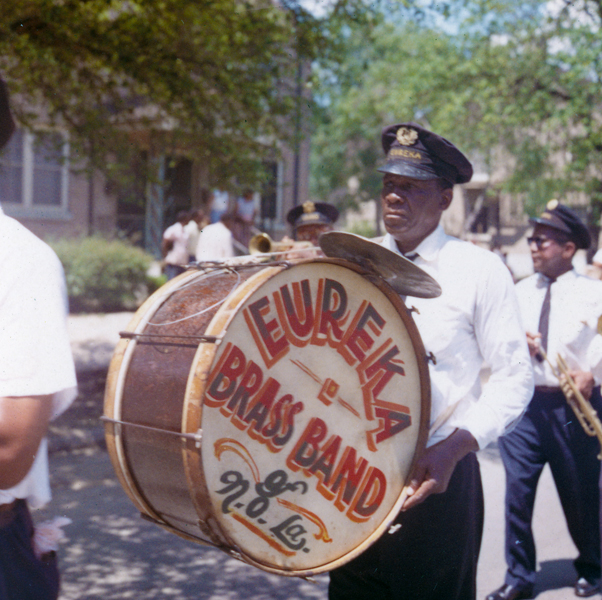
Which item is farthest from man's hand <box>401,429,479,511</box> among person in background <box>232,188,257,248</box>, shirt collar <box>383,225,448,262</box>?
person in background <box>232,188,257,248</box>

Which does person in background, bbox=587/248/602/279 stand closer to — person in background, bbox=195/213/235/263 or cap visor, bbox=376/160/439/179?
cap visor, bbox=376/160/439/179

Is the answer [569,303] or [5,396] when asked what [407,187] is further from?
[569,303]

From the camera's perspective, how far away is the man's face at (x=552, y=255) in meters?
4.46

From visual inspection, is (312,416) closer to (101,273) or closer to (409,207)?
(409,207)

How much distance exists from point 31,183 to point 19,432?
15.8 metres

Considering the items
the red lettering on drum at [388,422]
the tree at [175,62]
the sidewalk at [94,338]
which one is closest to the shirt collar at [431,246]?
the red lettering on drum at [388,422]

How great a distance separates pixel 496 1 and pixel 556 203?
40.3ft

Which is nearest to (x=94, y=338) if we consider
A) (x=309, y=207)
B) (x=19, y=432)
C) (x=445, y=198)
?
(x=309, y=207)

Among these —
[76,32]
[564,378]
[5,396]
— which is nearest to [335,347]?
[5,396]

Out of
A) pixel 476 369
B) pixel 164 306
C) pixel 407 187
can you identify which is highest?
pixel 407 187

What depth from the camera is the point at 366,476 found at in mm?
2229

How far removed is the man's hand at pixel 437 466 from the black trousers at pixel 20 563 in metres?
1.04

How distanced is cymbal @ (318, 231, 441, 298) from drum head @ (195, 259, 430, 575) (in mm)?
51

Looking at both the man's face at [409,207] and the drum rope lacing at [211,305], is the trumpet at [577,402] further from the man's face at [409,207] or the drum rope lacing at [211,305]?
the drum rope lacing at [211,305]
